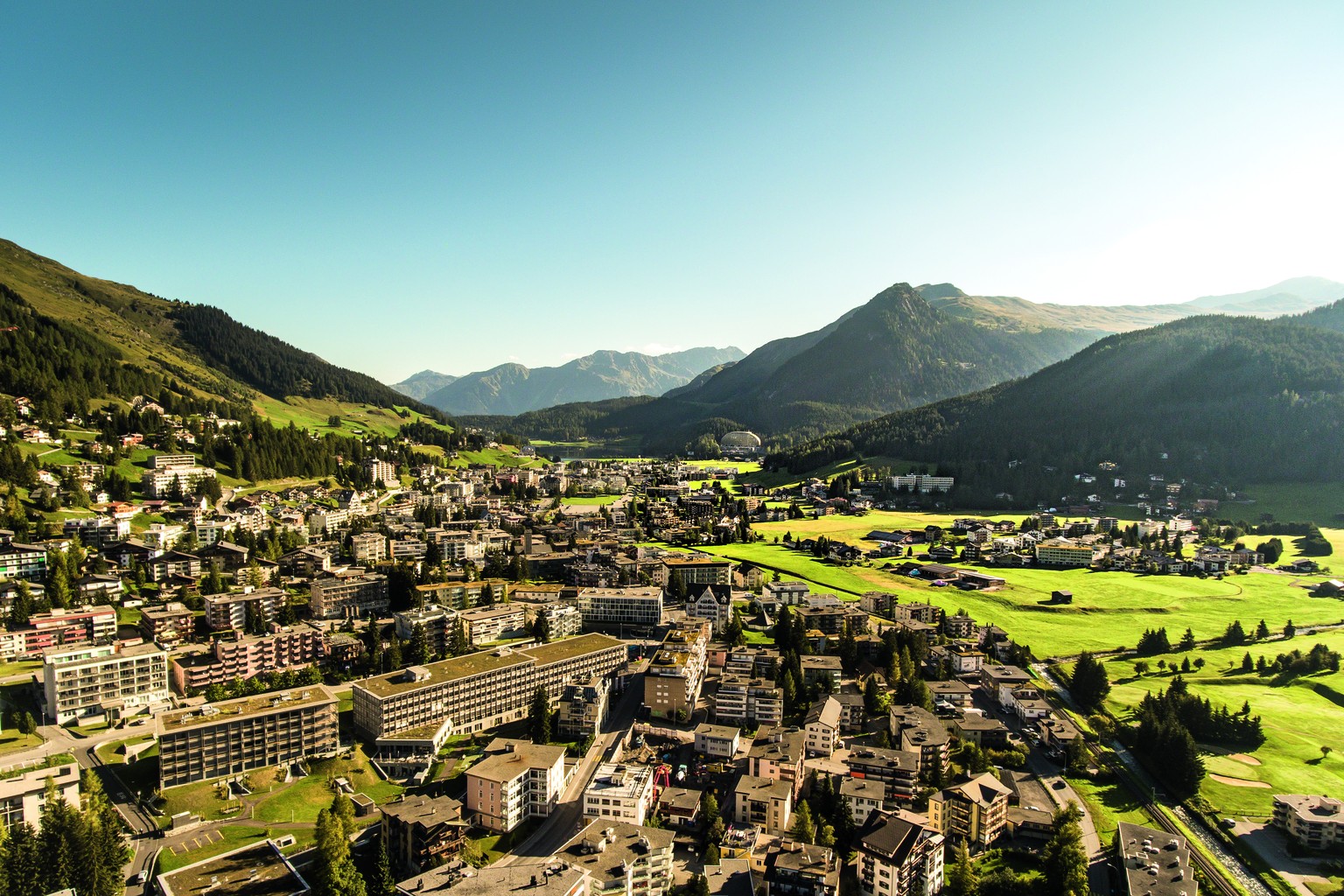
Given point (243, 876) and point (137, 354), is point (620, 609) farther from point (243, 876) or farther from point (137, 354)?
point (137, 354)

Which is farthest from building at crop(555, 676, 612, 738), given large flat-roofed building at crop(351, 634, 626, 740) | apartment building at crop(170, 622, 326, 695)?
apartment building at crop(170, 622, 326, 695)

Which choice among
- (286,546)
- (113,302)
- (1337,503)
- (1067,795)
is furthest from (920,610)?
(113,302)

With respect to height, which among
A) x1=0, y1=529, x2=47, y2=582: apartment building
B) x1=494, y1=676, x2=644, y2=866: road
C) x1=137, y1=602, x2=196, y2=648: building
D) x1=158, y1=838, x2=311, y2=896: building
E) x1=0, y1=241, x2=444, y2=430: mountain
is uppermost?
x1=0, y1=241, x2=444, y2=430: mountain

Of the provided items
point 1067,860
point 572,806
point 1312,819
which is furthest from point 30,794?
point 1312,819

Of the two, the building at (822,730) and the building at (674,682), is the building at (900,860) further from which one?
the building at (674,682)

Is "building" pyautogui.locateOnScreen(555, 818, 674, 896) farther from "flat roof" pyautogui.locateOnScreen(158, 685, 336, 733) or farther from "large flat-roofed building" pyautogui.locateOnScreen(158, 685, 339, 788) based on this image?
"flat roof" pyautogui.locateOnScreen(158, 685, 336, 733)
